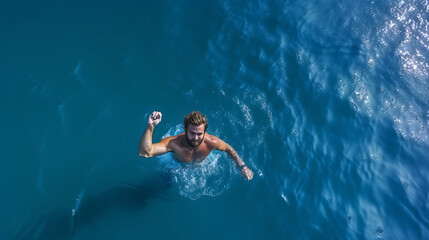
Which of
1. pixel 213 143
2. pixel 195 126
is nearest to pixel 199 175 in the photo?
pixel 213 143

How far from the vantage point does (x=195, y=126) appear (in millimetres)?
5871

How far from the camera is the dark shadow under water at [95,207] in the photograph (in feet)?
20.7

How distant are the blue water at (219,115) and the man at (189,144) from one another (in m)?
0.57

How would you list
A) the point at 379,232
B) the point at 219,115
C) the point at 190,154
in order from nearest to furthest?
the point at 190,154, the point at 379,232, the point at 219,115

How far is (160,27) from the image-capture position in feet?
30.8

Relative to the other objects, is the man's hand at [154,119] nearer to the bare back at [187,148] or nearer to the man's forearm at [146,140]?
the man's forearm at [146,140]

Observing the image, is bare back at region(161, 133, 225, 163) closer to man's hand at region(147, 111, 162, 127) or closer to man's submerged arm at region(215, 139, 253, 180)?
man's submerged arm at region(215, 139, 253, 180)

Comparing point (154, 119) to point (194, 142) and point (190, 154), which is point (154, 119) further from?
point (190, 154)

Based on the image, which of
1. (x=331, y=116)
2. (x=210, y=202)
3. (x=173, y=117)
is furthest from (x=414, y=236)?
(x=173, y=117)

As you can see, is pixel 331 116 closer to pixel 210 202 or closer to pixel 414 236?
pixel 414 236

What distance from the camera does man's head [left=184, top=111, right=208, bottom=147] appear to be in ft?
19.1

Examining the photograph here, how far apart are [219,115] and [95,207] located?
3.48 metres

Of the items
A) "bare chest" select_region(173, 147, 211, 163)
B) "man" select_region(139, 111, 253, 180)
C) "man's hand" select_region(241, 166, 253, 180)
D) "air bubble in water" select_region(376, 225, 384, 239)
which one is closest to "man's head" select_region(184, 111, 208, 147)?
Result: "man" select_region(139, 111, 253, 180)

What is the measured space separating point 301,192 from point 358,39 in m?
4.73
